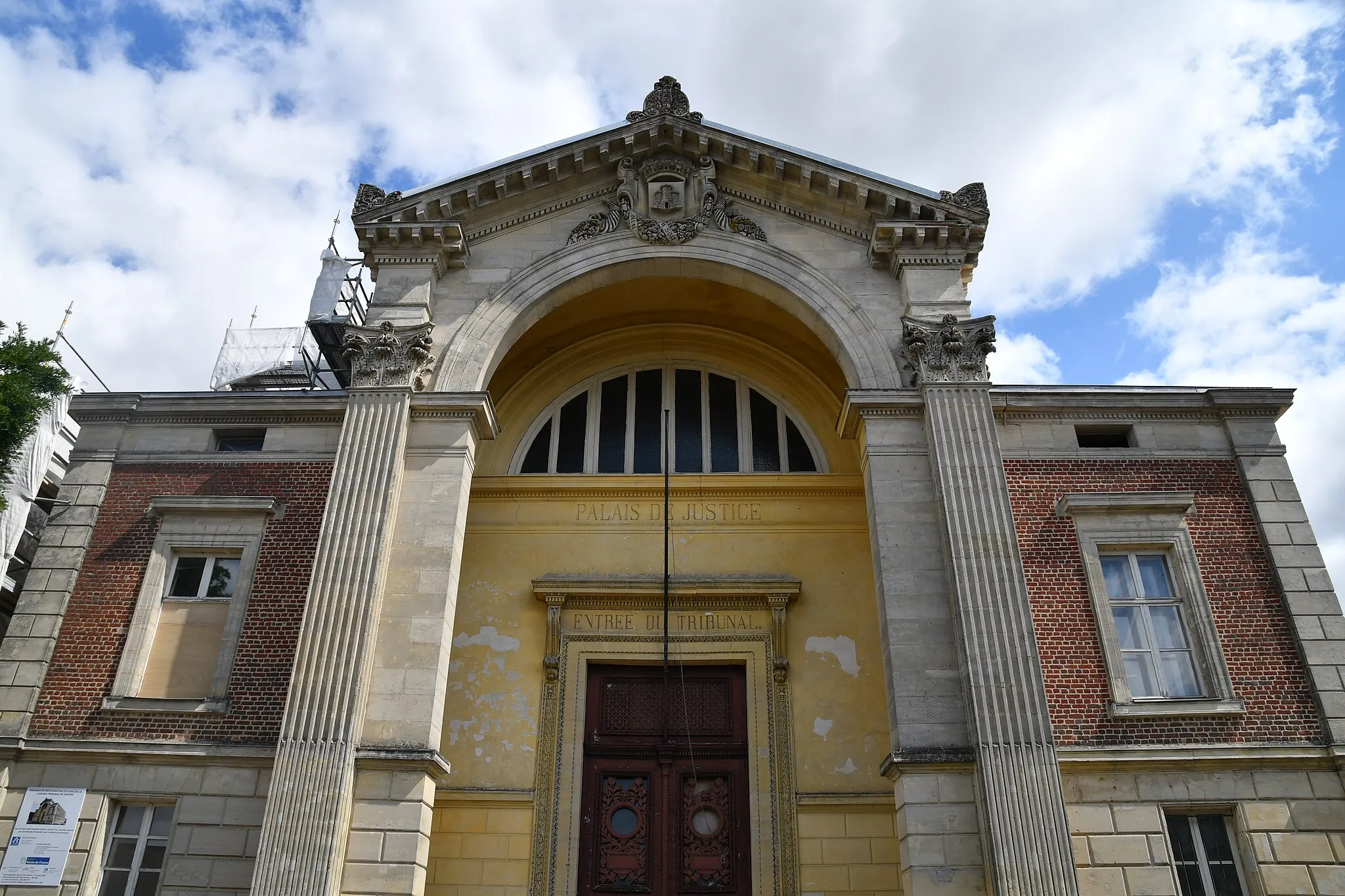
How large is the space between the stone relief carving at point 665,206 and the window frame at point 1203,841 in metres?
10.2

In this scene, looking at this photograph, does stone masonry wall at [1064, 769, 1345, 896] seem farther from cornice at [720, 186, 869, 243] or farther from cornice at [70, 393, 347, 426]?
cornice at [70, 393, 347, 426]

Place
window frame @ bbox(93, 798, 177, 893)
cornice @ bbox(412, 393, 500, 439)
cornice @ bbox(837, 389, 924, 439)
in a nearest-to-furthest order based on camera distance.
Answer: window frame @ bbox(93, 798, 177, 893) < cornice @ bbox(837, 389, 924, 439) < cornice @ bbox(412, 393, 500, 439)

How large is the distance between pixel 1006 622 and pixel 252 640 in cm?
996

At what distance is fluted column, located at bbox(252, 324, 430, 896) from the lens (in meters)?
10.8

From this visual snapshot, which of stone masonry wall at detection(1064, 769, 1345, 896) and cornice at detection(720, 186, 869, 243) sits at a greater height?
cornice at detection(720, 186, 869, 243)

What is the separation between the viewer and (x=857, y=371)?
1442 cm

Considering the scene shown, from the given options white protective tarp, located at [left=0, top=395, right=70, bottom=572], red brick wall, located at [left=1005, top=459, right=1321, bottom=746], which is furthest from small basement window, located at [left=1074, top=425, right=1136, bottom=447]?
white protective tarp, located at [left=0, top=395, right=70, bottom=572]

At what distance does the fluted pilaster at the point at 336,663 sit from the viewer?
423 inches

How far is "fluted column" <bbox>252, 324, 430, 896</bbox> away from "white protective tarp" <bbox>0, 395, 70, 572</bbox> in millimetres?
4329

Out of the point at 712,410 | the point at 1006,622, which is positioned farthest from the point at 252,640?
the point at 1006,622

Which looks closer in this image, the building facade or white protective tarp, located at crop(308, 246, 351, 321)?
the building facade

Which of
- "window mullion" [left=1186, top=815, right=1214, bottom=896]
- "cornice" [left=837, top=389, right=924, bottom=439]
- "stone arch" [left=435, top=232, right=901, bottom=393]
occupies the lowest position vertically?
"window mullion" [left=1186, top=815, right=1214, bottom=896]

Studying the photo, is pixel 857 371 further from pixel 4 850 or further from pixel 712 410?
pixel 4 850

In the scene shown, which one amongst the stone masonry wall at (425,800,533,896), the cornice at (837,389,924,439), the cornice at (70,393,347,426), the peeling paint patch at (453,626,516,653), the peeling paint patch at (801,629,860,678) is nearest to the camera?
the stone masonry wall at (425,800,533,896)
